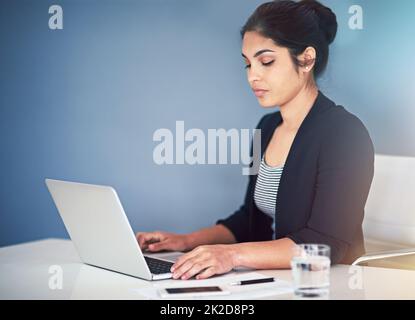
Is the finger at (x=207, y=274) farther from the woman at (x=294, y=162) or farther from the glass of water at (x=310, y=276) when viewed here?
the glass of water at (x=310, y=276)

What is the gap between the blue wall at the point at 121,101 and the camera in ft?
9.92

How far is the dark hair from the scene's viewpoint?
208 cm

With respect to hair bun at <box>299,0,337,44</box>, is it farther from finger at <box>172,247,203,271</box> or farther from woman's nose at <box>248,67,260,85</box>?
finger at <box>172,247,203,271</box>

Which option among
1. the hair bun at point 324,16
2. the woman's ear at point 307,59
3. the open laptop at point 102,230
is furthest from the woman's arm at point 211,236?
the hair bun at point 324,16

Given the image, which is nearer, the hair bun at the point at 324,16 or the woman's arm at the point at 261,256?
the woman's arm at the point at 261,256

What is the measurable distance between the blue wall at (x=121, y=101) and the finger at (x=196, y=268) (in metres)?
1.42

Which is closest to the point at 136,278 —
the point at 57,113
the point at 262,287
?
the point at 262,287

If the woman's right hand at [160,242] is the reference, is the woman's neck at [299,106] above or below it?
above

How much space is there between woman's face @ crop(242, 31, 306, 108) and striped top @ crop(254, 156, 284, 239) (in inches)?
8.0

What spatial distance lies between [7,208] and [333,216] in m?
1.93

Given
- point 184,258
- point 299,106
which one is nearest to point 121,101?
point 299,106

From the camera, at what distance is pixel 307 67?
2172 millimetres

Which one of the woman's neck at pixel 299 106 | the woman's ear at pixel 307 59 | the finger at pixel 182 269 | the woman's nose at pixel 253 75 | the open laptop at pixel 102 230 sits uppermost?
the woman's ear at pixel 307 59
